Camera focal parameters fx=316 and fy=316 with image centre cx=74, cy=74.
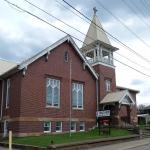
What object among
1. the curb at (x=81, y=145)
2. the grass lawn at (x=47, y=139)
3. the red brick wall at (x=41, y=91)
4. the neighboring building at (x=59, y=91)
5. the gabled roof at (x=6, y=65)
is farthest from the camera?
the gabled roof at (x=6, y=65)

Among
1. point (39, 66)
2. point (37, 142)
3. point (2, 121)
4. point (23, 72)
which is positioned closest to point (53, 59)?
point (39, 66)

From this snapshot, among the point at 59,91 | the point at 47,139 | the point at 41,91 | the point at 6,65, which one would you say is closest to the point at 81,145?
the point at 47,139

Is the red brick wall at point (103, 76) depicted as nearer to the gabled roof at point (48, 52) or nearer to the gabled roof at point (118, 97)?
the gabled roof at point (118, 97)

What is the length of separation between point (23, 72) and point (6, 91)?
3843 mm

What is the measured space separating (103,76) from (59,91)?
8.59m

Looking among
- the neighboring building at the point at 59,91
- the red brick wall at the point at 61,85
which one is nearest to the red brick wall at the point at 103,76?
the neighboring building at the point at 59,91

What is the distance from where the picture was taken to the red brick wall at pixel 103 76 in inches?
1531

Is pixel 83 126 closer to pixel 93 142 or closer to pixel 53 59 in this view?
pixel 53 59

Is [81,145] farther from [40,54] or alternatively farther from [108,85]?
[108,85]

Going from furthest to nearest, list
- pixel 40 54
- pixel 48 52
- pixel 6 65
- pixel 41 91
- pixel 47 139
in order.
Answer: pixel 6 65 < pixel 48 52 < pixel 40 54 < pixel 41 91 < pixel 47 139

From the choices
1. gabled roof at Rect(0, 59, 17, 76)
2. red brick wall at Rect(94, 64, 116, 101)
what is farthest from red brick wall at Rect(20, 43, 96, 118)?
gabled roof at Rect(0, 59, 17, 76)

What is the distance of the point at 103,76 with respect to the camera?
39.8 metres

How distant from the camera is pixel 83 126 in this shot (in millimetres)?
35344

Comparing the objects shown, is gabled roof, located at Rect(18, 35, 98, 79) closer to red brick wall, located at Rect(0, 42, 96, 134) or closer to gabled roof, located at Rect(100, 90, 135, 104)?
red brick wall, located at Rect(0, 42, 96, 134)
